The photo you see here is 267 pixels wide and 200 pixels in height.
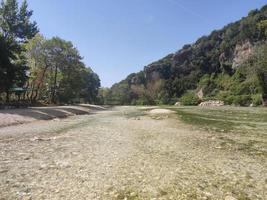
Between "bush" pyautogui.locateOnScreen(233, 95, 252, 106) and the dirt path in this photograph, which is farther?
"bush" pyautogui.locateOnScreen(233, 95, 252, 106)

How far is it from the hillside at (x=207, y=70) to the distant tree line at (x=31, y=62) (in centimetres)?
5331

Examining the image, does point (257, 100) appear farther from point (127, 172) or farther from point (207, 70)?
point (207, 70)

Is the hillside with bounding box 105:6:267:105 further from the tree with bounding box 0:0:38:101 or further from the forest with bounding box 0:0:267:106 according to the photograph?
the tree with bounding box 0:0:38:101

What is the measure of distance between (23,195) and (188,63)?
15752cm

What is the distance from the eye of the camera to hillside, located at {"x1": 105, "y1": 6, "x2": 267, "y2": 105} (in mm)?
109125

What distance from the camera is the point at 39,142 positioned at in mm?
12812

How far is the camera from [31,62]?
55.8m

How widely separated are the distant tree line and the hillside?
5331 centimetres

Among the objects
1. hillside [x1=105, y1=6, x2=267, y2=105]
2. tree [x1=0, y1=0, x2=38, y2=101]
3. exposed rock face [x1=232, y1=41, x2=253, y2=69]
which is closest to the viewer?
tree [x1=0, y1=0, x2=38, y2=101]

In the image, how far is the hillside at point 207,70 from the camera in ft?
358

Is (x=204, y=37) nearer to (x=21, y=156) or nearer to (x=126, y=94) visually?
(x=126, y=94)

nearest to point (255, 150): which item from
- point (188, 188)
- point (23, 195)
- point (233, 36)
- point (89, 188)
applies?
point (188, 188)

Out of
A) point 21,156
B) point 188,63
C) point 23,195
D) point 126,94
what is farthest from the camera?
point 188,63

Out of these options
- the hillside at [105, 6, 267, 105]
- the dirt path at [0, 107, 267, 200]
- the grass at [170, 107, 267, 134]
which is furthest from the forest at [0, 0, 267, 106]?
the dirt path at [0, 107, 267, 200]
